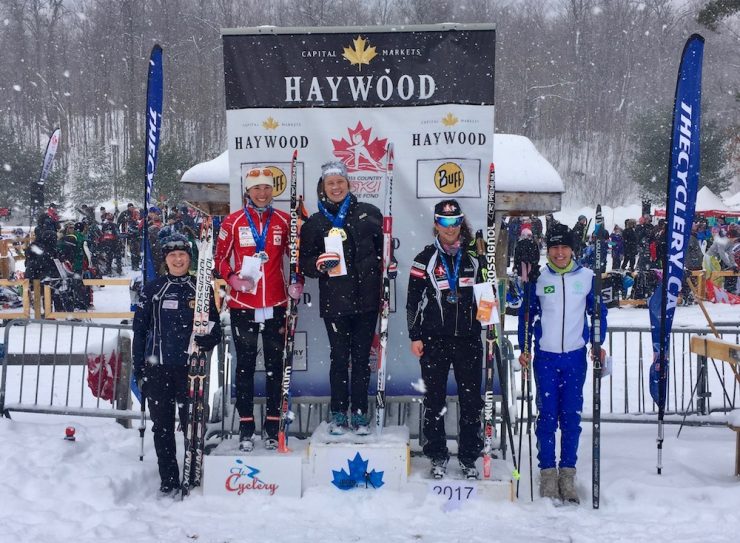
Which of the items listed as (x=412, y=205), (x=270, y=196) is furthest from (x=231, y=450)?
(x=412, y=205)

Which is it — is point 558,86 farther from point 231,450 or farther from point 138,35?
point 231,450

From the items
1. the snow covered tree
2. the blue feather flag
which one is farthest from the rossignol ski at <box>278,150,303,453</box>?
the snow covered tree

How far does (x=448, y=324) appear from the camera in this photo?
16.6 ft

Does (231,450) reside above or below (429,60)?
below

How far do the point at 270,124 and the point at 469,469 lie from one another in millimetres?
3278

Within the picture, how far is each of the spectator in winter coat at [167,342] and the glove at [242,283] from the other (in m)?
0.20

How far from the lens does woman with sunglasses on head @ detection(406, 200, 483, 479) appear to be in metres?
5.08

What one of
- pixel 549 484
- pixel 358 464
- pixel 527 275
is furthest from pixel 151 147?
pixel 549 484

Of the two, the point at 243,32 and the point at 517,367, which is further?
the point at 517,367

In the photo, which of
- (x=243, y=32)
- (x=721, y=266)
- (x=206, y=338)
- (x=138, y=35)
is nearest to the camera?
(x=206, y=338)

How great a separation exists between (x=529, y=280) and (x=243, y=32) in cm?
317

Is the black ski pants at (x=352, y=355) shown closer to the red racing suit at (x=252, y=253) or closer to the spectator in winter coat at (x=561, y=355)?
the red racing suit at (x=252, y=253)

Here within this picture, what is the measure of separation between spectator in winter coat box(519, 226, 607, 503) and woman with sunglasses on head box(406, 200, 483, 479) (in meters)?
0.48

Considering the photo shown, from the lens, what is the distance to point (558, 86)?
54906 millimetres
